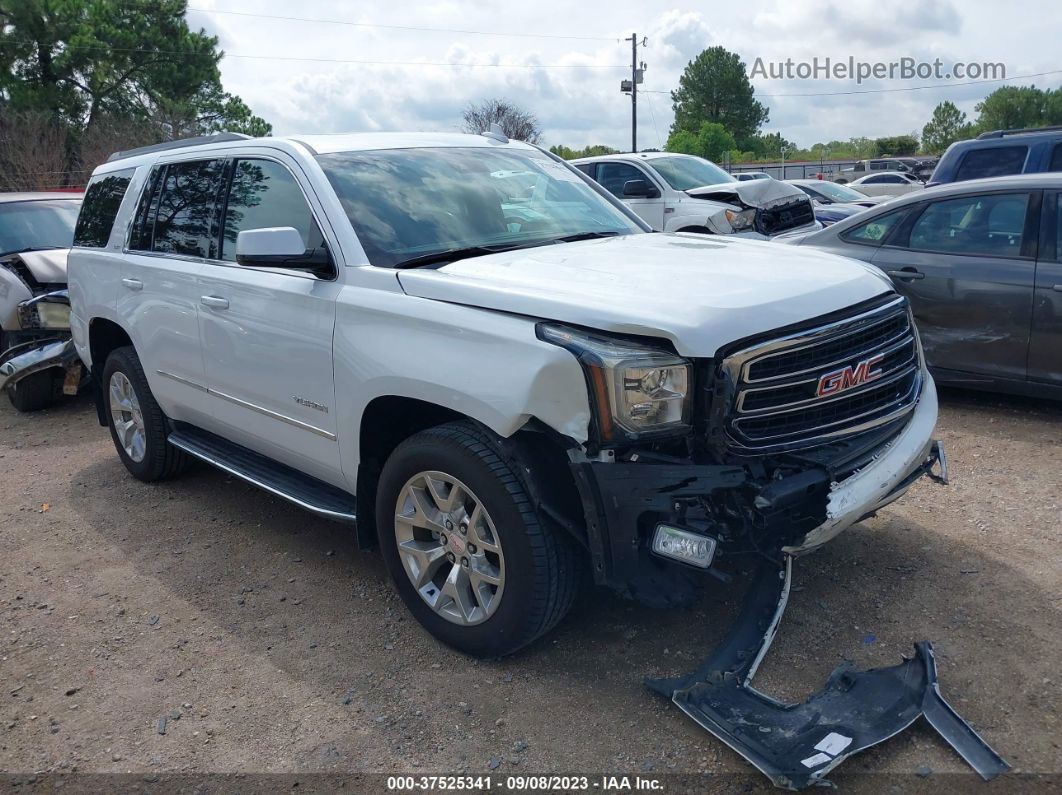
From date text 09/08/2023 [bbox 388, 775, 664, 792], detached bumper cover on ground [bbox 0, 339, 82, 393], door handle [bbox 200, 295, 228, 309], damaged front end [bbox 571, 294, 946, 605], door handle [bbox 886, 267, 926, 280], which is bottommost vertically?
date text 09/08/2023 [bbox 388, 775, 664, 792]

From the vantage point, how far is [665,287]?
10.5 feet

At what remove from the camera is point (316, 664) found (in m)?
3.60

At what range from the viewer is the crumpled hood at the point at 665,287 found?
2943mm

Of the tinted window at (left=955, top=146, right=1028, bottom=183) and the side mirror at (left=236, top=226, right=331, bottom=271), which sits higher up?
the tinted window at (left=955, top=146, right=1028, bottom=183)

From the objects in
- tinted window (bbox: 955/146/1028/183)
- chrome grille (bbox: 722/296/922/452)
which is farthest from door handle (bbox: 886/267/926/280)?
tinted window (bbox: 955/146/1028/183)

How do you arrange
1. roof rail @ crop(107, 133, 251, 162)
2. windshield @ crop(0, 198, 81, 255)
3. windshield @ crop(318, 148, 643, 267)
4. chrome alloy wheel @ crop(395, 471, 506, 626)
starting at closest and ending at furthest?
chrome alloy wheel @ crop(395, 471, 506, 626)
windshield @ crop(318, 148, 643, 267)
roof rail @ crop(107, 133, 251, 162)
windshield @ crop(0, 198, 81, 255)

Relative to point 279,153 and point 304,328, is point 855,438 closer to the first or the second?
point 304,328

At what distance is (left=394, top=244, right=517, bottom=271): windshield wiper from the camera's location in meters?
3.72

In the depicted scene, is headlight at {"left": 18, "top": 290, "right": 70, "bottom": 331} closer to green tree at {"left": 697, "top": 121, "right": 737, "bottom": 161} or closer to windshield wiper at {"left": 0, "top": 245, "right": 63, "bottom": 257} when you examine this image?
windshield wiper at {"left": 0, "top": 245, "right": 63, "bottom": 257}

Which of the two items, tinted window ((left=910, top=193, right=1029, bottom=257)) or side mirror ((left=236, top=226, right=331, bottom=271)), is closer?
side mirror ((left=236, top=226, right=331, bottom=271))

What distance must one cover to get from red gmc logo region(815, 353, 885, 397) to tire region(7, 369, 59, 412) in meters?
7.12

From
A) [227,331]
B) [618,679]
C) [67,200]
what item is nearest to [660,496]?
[618,679]

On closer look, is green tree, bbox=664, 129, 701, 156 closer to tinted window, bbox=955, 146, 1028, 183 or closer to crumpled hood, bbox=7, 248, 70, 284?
tinted window, bbox=955, 146, 1028, 183

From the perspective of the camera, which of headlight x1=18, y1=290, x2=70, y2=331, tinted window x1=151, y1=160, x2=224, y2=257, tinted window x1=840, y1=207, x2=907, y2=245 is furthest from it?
headlight x1=18, y1=290, x2=70, y2=331
